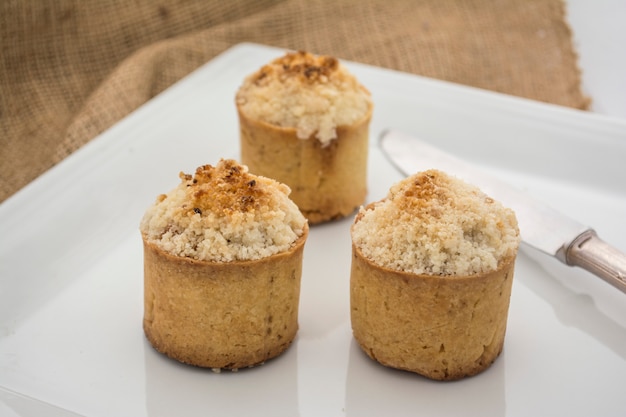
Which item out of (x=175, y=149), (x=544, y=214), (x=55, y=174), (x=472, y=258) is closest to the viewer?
(x=472, y=258)

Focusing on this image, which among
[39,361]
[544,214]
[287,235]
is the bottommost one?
[39,361]

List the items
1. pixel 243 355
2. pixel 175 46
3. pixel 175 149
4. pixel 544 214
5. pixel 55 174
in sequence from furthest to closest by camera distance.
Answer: pixel 175 46, pixel 175 149, pixel 55 174, pixel 544 214, pixel 243 355

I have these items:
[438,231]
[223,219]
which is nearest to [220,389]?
[223,219]

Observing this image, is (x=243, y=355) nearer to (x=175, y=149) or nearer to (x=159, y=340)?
(x=159, y=340)

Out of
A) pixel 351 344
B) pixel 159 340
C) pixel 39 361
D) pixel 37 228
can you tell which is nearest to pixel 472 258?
pixel 351 344

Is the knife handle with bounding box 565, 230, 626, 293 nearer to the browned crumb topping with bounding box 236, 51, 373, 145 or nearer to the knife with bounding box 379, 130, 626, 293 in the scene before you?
the knife with bounding box 379, 130, 626, 293

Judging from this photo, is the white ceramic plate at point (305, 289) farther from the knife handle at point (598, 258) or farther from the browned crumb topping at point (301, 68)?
the browned crumb topping at point (301, 68)

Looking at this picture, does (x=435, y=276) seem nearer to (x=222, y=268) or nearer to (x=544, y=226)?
(x=222, y=268)
